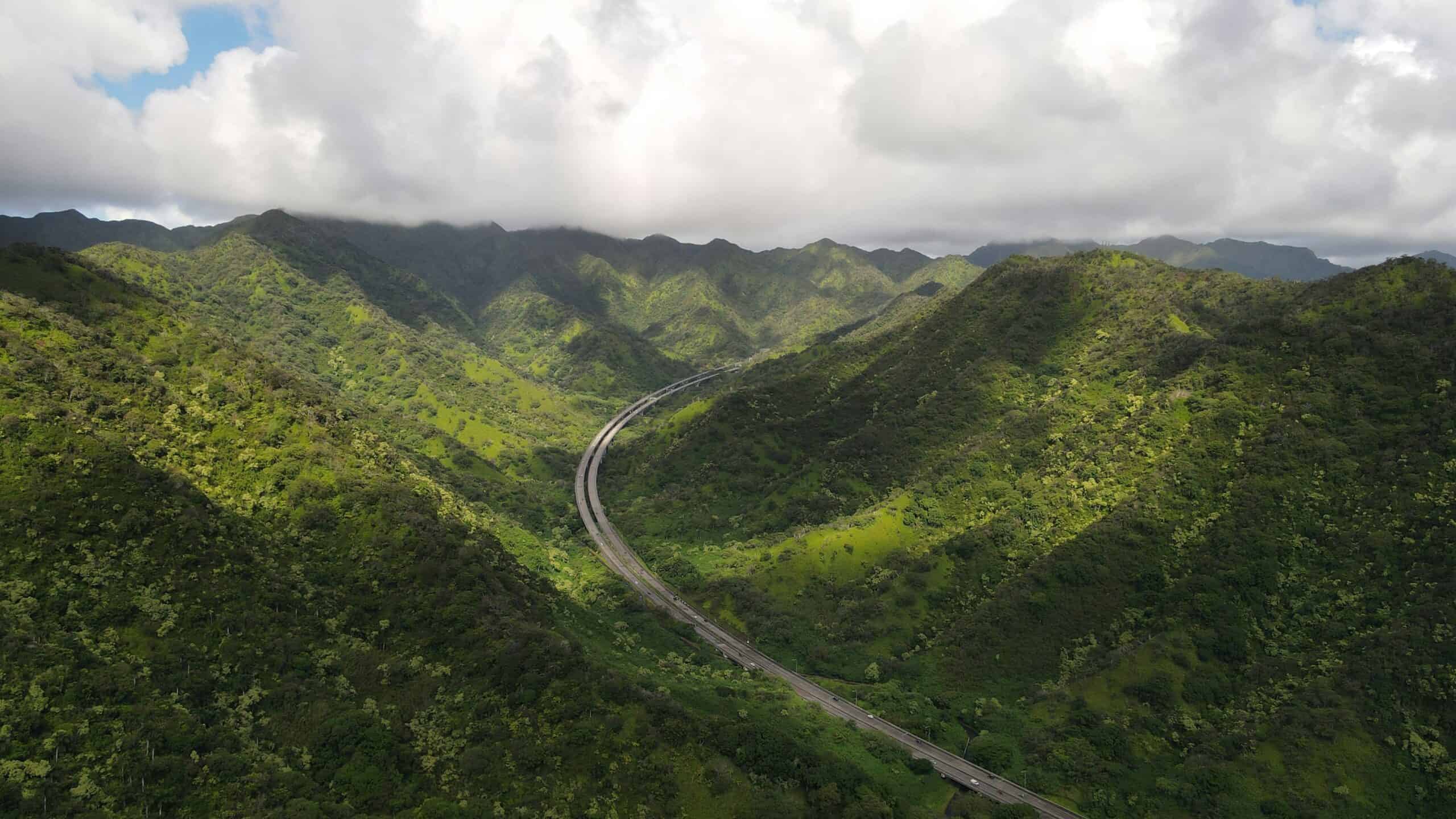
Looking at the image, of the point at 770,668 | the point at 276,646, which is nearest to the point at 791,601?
the point at 770,668

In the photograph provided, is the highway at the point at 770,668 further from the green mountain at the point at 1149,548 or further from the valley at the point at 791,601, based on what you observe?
the green mountain at the point at 1149,548

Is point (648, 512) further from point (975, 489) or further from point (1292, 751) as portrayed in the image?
point (1292, 751)

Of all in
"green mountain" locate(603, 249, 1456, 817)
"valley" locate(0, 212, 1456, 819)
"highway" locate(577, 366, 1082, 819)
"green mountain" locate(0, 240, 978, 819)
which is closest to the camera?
"green mountain" locate(0, 240, 978, 819)

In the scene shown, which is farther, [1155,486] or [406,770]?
[1155,486]

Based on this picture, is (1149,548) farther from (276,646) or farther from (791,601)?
(276,646)

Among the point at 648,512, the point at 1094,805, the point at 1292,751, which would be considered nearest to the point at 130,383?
the point at 648,512

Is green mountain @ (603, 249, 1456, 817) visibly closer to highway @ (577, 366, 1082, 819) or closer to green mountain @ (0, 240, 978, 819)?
highway @ (577, 366, 1082, 819)

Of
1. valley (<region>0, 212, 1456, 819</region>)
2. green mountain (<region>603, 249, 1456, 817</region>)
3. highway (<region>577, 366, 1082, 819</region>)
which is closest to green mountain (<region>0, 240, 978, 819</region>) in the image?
valley (<region>0, 212, 1456, 819</region>)
